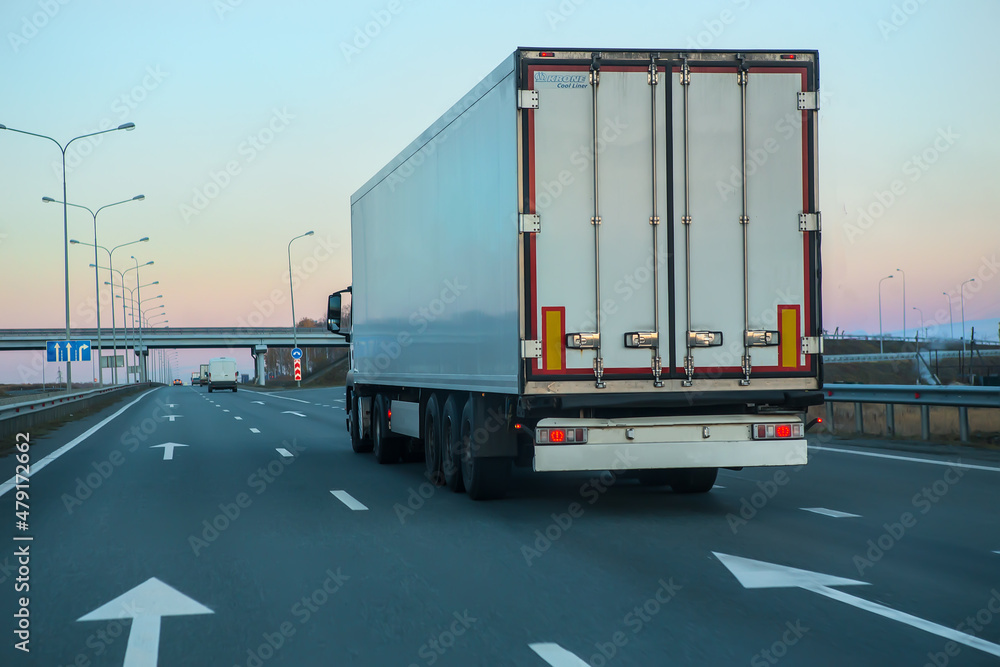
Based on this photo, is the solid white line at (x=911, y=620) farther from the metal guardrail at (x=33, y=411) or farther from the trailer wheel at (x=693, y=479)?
the metal guardrail at (x=33, y=411)

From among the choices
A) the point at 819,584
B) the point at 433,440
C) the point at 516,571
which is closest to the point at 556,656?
the point at 516,571

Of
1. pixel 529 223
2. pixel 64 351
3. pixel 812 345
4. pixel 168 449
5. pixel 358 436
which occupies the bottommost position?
pixel 168 449

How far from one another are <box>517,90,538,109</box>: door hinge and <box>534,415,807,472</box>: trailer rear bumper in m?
2.64

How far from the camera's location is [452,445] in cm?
1120

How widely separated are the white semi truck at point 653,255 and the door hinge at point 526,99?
1 centimetres

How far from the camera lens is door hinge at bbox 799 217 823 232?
9.24m

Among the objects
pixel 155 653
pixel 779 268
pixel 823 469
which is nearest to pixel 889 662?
pixel 155 653

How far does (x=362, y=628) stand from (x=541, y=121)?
4.76 metres

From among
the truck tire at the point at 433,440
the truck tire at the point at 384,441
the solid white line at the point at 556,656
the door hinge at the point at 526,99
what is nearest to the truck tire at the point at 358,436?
the truck tire at the point at 384,441

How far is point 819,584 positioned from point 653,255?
3.37 meters

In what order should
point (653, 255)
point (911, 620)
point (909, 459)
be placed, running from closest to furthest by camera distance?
point (911, 620) < point (653, 255) < point (909, 459)

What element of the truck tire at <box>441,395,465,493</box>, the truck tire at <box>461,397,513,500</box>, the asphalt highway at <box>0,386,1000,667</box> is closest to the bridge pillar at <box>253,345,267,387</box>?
the truck tire at <box>441,395,465,493</box>

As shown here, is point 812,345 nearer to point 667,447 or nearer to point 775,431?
point 775,431

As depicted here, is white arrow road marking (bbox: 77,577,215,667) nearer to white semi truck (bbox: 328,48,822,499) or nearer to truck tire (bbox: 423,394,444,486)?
white semi truck (bbox: 328,48,822,499)
